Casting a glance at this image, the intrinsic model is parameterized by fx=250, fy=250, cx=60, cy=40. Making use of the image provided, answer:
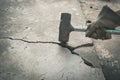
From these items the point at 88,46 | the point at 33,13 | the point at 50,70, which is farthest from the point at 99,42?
the point at 33,13

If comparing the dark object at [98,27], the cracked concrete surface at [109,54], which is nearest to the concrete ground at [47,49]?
the cracked concrete surface at [109,54]

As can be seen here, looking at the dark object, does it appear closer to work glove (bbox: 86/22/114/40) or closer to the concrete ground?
work glove (bbox: 86/22/114/40)

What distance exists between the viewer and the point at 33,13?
2.52 m

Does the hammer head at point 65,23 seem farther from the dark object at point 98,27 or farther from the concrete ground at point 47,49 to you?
the concrete ground at point 47,49

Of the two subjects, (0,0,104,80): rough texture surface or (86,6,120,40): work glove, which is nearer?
(0,0,104,80): rough texture surface

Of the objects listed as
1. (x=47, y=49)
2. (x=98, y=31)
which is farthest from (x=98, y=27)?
(x=47, y=49)

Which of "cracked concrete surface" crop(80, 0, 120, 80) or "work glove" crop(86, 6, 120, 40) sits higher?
"work glove" crop(86, 6, 120, 40)

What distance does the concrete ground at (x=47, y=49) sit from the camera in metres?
1.75

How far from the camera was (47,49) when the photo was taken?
1985 mm

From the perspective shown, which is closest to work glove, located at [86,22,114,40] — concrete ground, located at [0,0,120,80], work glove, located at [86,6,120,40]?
work glove, located at [86,6,120,40]

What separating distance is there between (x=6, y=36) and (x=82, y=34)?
0.66 metres

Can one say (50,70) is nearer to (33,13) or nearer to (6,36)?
(6,36)

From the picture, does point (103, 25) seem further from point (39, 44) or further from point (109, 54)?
point (39, 44)

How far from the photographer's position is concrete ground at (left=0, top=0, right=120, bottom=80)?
5.74 feet
